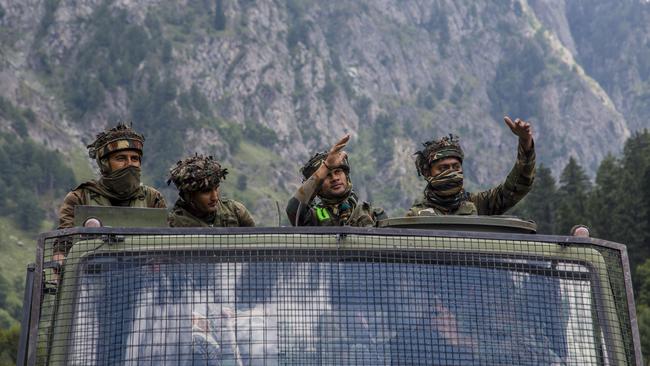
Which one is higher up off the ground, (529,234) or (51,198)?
(51,198)

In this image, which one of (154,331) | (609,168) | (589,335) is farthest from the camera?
(609,168)

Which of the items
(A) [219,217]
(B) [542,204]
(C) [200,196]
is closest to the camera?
(C) [200,196]

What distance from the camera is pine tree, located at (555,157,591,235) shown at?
89.0 metres

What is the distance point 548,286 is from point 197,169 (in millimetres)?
2200

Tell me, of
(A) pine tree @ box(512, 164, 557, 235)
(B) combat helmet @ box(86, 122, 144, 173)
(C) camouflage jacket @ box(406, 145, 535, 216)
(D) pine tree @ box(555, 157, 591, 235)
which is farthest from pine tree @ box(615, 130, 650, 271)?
(B) combat helmet @ box(86, 122, 144, 173)

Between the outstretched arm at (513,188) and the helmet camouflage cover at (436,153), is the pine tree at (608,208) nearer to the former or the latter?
the outstretched arm at (513,188)

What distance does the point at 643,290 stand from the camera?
2520 inches

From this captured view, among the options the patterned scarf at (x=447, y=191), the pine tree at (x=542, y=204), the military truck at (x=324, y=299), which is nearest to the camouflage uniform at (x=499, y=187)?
the patterned scarf at (x=447, y=191)

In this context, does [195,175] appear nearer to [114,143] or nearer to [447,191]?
[114,143]

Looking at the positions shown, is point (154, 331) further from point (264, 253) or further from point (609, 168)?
point (609, 168)

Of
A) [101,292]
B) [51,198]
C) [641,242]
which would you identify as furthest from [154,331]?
[51,198]

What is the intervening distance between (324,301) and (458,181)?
2694 millimetres

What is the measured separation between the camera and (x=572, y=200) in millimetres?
98500

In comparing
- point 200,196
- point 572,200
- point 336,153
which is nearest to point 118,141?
point 200,196
